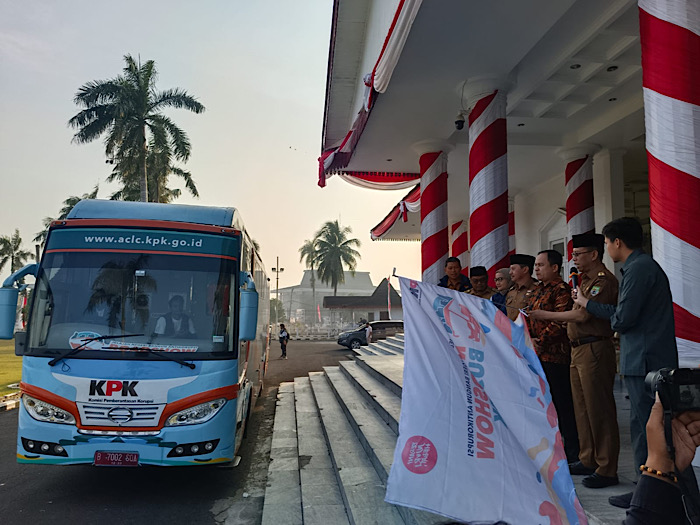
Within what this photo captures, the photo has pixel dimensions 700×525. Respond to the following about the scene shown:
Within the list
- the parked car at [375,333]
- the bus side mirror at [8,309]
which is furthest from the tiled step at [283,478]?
the parked car at [375,333]

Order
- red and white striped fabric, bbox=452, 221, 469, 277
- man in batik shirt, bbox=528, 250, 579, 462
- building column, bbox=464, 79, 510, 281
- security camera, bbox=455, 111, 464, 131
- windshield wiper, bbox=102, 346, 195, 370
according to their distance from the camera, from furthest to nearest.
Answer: red and white striped fabric, bbox=452, 221, 469, 277 < security camera, bbox=455, 111, 464, 131 < building column, bbox=464, 79, 510, 281 < windshield wiper, bbox=102, 346, 195, 370 < man in batik shirt, bbox=528, 250, 579, 462

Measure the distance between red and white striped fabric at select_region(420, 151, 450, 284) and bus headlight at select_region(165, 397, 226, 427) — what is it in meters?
6.07

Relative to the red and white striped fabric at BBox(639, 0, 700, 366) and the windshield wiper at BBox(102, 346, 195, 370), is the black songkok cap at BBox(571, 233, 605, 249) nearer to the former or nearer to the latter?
the red and white striped fabric at BBox(639, 0, 700, 366)

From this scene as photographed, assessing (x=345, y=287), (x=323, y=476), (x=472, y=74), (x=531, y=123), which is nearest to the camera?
(x=323, y=476)

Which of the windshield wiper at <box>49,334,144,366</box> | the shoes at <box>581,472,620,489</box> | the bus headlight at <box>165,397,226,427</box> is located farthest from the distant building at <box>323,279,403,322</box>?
the shoes at <box>581,472,620,489</box>

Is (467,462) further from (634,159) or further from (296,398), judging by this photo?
(634,159)

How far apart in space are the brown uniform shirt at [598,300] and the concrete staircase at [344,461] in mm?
1083

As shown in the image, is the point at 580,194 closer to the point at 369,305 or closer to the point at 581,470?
the point at 581,470

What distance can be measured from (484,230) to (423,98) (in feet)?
7.25

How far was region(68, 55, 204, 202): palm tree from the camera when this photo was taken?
23.7 meters

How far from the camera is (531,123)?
9.33 metres

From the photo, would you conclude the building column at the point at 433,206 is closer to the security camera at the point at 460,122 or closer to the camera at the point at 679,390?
the security camera at the point at 460,122

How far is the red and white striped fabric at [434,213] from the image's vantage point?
9945 mm

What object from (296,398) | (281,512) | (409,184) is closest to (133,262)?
(281,512)
